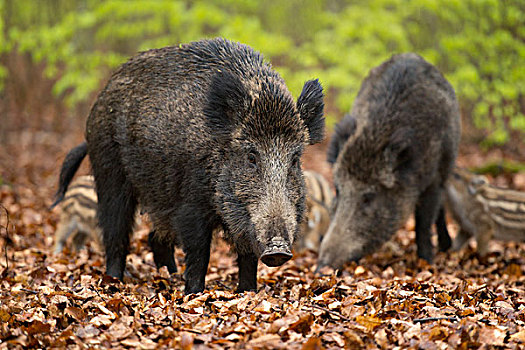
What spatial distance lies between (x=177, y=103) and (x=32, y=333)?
2025 millimetres

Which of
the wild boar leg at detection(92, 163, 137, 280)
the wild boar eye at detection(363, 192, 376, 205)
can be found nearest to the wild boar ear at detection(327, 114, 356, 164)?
the wild boar eye at detection(363, 192, 376, 205)

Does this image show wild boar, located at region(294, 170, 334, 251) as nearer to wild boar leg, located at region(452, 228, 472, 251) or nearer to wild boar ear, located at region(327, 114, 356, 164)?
wild boar ear, located at region(327, 114, 356, 164)

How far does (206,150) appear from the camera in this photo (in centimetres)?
434

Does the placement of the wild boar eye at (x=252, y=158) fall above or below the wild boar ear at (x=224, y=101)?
below

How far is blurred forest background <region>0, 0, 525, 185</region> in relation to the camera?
11797mm

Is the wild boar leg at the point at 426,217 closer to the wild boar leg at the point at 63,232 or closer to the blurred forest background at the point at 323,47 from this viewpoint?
the wild boar leg at the point at 63,232

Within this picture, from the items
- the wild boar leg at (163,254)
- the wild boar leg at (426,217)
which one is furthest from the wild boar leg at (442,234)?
the wild boar leg at (163,254)

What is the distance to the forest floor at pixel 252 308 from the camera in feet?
10.8

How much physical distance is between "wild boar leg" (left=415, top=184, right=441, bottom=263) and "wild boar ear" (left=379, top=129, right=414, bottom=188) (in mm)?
559

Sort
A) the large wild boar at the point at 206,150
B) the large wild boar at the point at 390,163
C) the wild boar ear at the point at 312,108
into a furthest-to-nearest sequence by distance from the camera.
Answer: the large wild boar at the point at 390,163 < the wild boar ear at the point at 312,108 < the large wild boar at the point at 206,150

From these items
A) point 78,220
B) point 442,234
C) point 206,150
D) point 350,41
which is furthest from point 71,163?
point 350,41

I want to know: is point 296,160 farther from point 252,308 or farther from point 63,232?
point 63,232

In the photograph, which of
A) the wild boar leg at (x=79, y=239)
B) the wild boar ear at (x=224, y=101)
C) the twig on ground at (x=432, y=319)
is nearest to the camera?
the twig on ground at (x=432, y=319)

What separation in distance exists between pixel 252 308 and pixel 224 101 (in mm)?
1490
